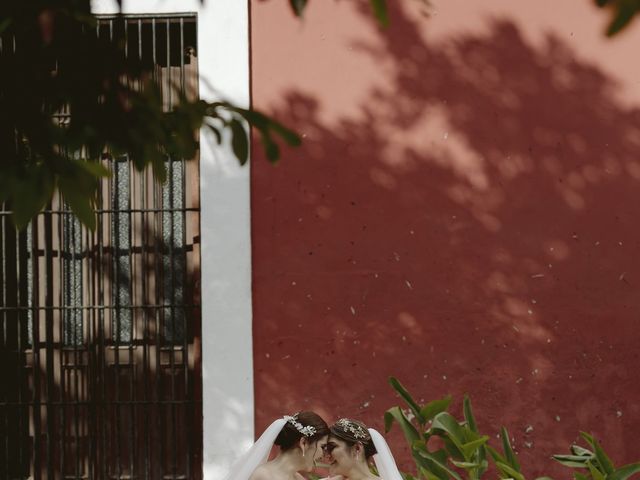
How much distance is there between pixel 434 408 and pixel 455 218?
123 cm

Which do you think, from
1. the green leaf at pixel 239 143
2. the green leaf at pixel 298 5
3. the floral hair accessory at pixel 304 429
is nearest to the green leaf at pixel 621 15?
the green leaf at pixel 298 5

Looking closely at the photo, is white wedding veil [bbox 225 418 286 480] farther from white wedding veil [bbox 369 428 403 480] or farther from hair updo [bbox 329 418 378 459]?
white wedding veil [bbox 369 428 403 480]

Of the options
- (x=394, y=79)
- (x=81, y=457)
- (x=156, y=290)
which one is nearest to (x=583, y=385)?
(x=394, y=79)

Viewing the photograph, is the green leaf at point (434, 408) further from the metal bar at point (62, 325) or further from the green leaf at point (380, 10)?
the green leaf at point (380, 10)

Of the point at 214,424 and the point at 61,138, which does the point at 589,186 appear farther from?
the point at 61,138

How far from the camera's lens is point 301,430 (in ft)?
14.4

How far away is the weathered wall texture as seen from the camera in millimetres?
5445

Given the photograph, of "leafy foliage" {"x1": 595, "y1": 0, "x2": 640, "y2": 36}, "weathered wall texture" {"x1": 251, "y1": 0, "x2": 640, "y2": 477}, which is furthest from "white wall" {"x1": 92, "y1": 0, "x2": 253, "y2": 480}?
"leafy foliage" {"x1": 595, "y1": 0, "x2": 640, "y2": 36}

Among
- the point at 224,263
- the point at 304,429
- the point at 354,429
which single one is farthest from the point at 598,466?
the point at 224,263

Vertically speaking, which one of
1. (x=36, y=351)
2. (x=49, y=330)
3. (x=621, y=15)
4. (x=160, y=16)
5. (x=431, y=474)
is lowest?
(x=431, y=474)

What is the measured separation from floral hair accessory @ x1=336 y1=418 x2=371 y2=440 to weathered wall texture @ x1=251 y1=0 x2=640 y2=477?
3.19ft

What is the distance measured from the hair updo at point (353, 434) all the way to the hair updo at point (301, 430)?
0.05 m

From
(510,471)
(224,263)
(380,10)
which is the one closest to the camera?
(380,10)

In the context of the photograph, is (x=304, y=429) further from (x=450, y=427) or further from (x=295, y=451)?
(x=450, y=427)
